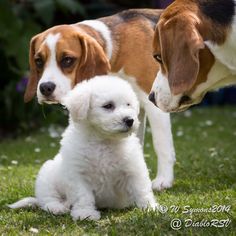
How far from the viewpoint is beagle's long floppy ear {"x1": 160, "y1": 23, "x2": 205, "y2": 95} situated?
4.16 metres

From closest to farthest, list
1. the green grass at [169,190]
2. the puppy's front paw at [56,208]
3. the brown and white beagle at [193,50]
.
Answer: the green grass at [169,190], the brown and white beagle at [193,50], the puppy's front paw at [56,208]

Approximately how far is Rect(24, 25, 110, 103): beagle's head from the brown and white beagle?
39.6 inches

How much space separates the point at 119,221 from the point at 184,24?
4.28 ft

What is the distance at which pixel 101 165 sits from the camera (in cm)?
447

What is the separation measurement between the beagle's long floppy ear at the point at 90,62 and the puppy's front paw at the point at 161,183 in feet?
3.26

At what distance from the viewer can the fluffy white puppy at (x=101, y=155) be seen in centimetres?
440

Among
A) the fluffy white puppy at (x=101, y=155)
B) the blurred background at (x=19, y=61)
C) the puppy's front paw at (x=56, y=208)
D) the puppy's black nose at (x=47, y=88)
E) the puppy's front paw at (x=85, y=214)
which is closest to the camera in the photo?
the puppy's front paw at (x=85, y=214)

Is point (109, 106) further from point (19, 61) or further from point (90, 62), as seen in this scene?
point (19, 61)

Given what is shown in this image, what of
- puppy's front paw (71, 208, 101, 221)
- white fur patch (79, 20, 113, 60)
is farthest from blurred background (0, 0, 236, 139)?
puppy's front paw (71, 208, 101, 221)

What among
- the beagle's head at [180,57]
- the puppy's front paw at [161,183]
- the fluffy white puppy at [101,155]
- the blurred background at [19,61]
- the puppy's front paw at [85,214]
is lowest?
the blurred background at [19,61]

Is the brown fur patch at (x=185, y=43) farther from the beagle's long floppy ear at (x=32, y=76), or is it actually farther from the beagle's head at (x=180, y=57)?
the beagle's long floppy ear at (x=32, y=76)

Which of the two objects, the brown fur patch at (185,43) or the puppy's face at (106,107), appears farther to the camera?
the puppy's face at (106,107)

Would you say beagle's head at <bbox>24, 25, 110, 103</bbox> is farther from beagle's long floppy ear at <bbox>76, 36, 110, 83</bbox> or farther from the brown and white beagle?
the brown and white beagle

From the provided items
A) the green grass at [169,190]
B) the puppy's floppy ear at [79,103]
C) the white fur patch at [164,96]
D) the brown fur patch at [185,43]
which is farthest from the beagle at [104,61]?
the brown fur patch at [185,43]
